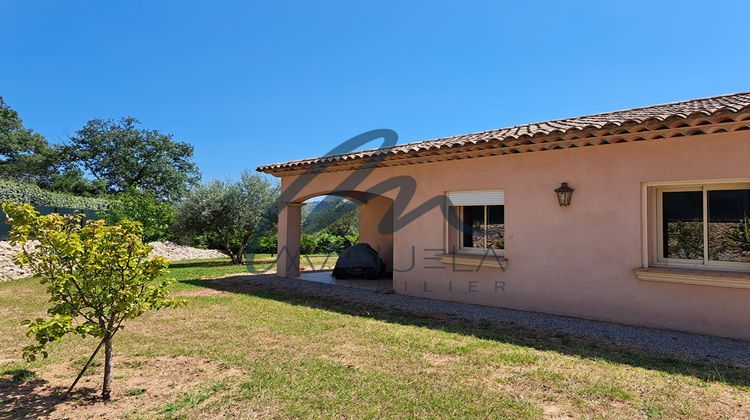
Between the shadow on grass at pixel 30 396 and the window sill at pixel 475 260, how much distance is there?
7.19 metres

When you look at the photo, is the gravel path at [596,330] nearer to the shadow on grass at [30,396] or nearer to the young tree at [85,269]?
the young tree at [85,269]

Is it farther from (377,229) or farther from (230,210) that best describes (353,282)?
(230,210)

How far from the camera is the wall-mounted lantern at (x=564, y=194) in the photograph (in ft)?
25.8

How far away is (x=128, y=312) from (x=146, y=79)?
25728mm

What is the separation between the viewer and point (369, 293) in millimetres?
10930

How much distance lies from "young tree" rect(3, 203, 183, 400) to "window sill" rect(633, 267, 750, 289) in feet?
24.8

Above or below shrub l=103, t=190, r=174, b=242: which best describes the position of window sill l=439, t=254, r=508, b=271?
below

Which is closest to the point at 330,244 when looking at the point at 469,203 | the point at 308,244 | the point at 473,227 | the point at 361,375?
the point at 308,244

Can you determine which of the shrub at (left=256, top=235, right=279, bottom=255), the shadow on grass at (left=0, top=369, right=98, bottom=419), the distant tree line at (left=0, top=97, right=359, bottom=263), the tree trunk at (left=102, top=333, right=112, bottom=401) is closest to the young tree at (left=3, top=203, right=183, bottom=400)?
the tree trunk at (left=102, top=333, right=112, bottom=401)

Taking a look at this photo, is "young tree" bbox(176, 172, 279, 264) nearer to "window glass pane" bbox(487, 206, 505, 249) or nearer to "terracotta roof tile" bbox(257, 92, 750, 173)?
"terracotta roof tile" bbox(257, 92, 750, 173)

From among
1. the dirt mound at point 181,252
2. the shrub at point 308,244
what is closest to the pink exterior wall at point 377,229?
the shrub at point 308,244

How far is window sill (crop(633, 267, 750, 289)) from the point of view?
20.5ft

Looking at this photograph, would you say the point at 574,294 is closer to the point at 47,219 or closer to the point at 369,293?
the point at 369,293

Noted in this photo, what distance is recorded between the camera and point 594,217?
7691 mm
